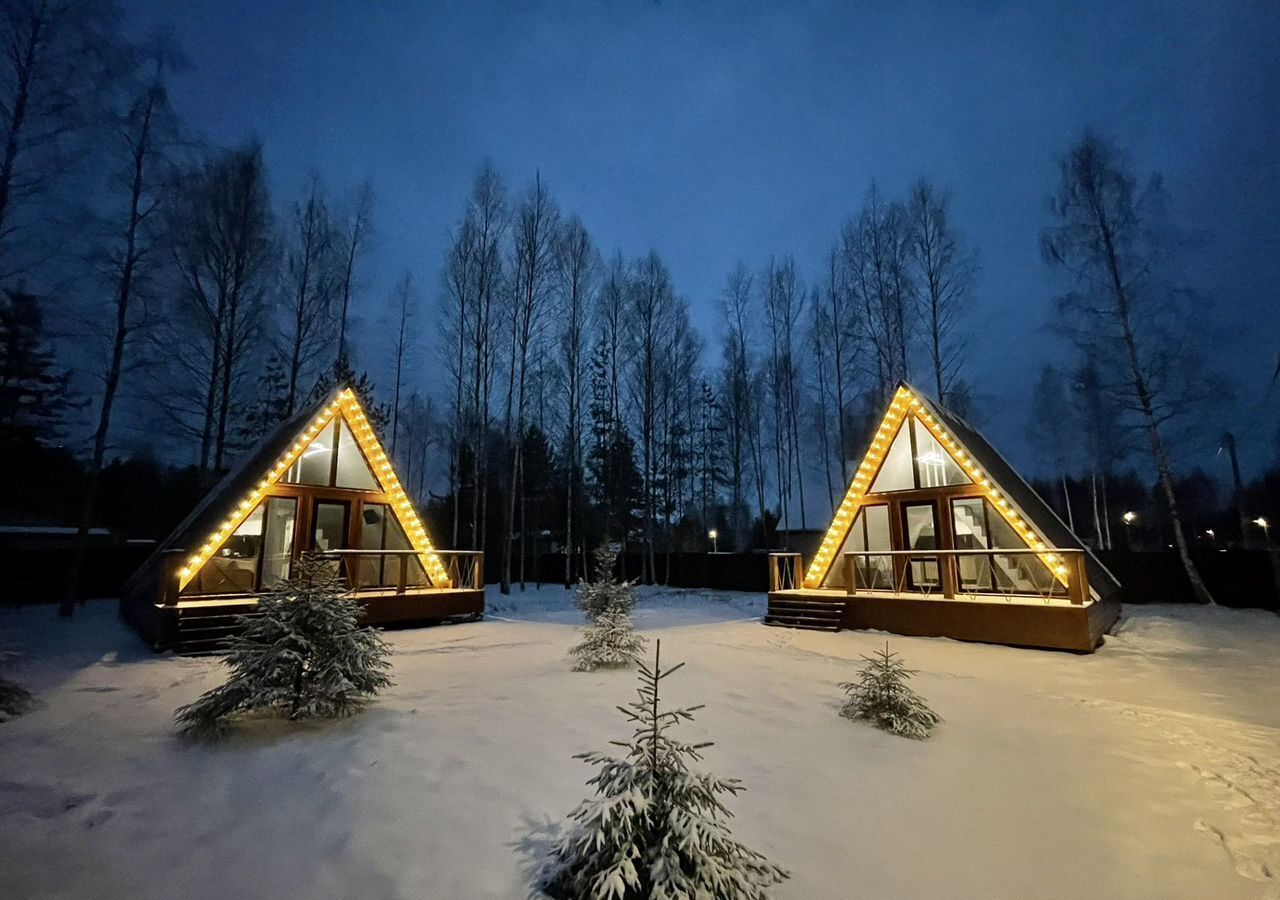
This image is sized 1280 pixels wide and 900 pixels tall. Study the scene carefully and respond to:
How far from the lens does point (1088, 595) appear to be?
30.7 ft

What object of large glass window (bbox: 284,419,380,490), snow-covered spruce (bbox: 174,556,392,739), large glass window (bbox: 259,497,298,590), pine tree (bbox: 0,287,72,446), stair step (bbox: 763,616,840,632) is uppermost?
pine tree (bbox: 0,287,72,446)

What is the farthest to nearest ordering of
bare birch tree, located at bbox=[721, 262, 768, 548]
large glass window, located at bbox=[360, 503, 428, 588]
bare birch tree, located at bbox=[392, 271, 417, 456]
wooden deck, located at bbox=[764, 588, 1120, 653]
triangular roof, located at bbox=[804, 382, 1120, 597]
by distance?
bare birch tree, located at bbox=[721, 262, 768, 548] → bare birch tree, located at bbox=[392, 271, 417, 456] → large glass window, located at bbox=[360, 503, 428, 588] → triangular roof, located at bbox=[804, 382, 1120, 597] → wooden deck, located at bbox=[764, 588, 1120, 653]

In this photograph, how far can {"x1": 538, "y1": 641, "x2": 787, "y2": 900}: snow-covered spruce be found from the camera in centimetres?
238

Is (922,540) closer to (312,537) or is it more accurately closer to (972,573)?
(972,573)

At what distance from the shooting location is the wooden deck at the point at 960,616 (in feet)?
29.8

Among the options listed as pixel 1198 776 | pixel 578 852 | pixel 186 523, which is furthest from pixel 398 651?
pixel 1198 776

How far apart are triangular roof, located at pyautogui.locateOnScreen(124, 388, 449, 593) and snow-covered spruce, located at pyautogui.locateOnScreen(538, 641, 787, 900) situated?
360 inches

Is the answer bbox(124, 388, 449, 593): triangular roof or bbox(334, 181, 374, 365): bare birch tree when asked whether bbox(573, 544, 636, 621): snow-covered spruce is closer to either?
bbox(124, 388, 449, 593): triangular roof

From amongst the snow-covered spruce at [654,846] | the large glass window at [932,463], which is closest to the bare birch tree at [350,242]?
the large glass window at [932,463]

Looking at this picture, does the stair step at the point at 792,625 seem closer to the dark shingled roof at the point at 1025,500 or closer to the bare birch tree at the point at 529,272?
the dark shingled roof at the point at 1025,500

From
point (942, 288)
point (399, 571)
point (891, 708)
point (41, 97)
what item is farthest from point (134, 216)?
point (942, 288)

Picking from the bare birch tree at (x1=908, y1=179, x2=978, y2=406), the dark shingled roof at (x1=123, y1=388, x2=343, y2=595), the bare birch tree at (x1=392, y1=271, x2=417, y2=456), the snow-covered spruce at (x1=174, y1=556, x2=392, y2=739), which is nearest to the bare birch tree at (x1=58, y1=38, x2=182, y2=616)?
the dark shingled roof at (x1=123, y1=388, x2=343, y2=595)

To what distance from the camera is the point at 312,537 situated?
11.1 meters

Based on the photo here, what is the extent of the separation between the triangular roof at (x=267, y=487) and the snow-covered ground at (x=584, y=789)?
8.74 feet
